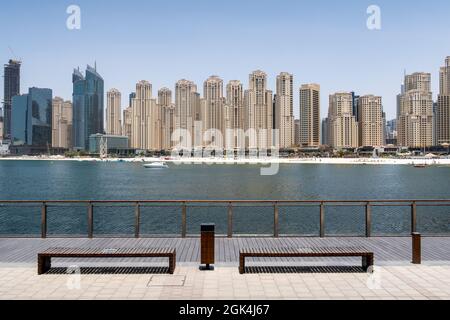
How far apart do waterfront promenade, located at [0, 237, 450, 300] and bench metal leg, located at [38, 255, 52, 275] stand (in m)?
0.17

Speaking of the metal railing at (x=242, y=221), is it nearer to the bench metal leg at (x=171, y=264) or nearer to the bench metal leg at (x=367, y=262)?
the bench metal leg at (x=367, y=262)

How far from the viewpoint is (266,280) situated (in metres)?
10.0

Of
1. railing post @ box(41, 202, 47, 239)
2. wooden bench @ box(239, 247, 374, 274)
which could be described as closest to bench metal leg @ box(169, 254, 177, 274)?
wooden bench @ box(239, 247, 374, 274)

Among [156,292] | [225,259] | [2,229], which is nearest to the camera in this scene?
[156,292]

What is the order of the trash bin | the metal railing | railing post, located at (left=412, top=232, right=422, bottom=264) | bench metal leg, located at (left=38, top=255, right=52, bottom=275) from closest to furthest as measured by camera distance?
bench metal leg, located at (left=38, top=255, right=52, bottom=275)
the trash bin
railing post, located at (left=412, top=232, right=422, bottom=264)
the metal railing

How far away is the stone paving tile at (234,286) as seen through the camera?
884 cm

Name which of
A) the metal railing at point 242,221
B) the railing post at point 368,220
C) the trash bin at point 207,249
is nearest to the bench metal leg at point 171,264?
the trash bin at point 207,249

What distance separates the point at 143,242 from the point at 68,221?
853 inches

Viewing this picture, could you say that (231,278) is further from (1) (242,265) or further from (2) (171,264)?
(2) (171,264)

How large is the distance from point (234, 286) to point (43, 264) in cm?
477

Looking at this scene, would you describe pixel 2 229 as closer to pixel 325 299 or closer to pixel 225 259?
pixel 225 259

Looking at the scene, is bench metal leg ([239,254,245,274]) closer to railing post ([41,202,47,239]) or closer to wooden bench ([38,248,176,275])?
wooden bench ([38,248,176,275])

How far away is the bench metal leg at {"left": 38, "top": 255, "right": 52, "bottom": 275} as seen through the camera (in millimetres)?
10469
